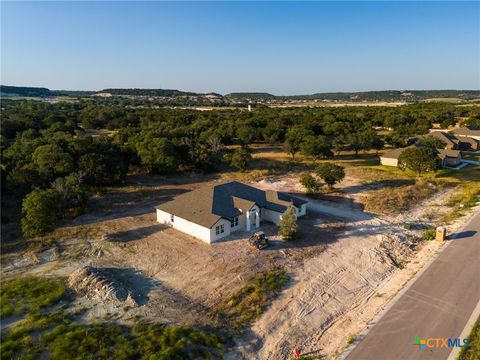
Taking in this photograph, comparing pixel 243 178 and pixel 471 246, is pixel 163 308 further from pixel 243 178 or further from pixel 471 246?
pixel 243 178

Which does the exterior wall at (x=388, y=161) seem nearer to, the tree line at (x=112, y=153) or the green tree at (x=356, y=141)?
the green tree at (x=356, y=141)

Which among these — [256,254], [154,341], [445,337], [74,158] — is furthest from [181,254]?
[74,158]

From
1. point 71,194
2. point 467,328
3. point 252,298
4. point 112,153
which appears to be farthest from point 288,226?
point 112,153

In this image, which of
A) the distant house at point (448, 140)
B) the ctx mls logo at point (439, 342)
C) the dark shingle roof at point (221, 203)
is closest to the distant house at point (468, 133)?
the distant house at point (448, 140)

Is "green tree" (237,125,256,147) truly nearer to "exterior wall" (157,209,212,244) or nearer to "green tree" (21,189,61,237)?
"exterior wall" (157,209,212,244)

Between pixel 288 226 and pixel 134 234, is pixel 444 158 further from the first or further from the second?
pixel 134 234

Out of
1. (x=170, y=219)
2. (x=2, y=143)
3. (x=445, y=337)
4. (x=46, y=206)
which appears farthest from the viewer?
(x=2, y=143)
